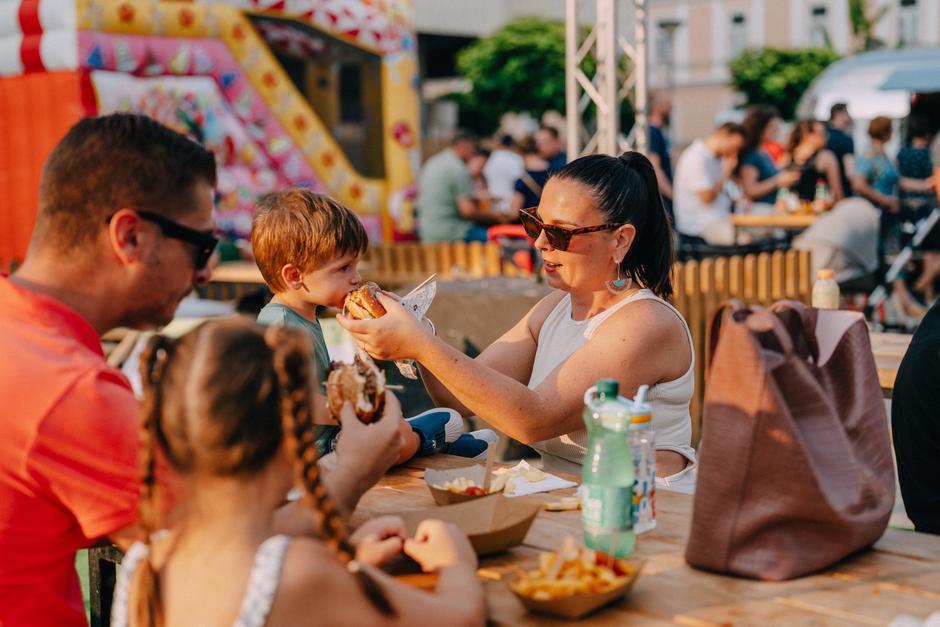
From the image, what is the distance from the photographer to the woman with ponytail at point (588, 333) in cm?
279

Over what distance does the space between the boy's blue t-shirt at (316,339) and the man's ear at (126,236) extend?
80cm

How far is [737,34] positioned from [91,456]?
53.1m

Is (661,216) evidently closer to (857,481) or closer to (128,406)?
(857,481)

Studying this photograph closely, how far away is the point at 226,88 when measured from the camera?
38.4 ft

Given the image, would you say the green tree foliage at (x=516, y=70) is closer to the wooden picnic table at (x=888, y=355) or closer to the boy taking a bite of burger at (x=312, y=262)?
the wooden picnic table at (x=888, y=355)

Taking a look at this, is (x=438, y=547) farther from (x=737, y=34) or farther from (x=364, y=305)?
(x=737, y=34)

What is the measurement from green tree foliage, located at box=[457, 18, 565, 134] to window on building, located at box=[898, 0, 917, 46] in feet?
65.7

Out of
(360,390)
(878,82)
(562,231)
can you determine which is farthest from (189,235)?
(878,82)

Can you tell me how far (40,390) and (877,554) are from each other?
1.60 m

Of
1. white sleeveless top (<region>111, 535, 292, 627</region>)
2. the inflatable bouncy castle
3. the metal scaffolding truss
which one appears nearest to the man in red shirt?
white sleeveless top (<region>111, 535, 292, 627</region>)

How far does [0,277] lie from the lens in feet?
6.76

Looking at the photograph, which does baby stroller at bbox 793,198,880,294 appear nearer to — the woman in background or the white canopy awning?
the woman in background

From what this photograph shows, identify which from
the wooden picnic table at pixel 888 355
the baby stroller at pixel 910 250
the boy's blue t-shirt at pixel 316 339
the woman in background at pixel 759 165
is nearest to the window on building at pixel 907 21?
the woman in background at pixel 759 165

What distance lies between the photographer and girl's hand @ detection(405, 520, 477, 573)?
1957 mm
